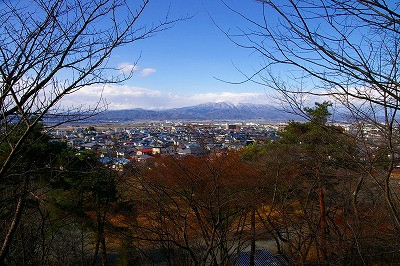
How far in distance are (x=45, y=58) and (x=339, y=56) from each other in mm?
2155

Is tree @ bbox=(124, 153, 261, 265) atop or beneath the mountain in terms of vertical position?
beneath

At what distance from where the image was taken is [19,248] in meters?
7.21

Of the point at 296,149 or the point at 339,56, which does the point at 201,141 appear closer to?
the point at 339,56

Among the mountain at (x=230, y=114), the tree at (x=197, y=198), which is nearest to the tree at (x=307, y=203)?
the tree at (x=197, y=198)

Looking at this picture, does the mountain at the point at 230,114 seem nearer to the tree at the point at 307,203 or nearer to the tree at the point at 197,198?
the tree at the point at 197,198

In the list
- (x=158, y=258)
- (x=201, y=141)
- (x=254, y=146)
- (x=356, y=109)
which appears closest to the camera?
(x=356, y=109)

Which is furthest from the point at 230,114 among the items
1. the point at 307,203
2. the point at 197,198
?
the point at 197,198

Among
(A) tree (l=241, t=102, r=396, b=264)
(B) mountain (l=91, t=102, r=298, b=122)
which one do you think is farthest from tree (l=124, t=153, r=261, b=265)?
(B) mountain (l=91, t=102, r=298, b=122)

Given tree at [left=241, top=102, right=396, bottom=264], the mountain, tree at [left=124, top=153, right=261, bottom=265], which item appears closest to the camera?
the mountain

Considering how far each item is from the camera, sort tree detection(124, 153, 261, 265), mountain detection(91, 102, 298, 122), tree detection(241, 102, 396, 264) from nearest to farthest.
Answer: mountain detection(91, 102, 298, 122) → tree detection(124, 153, 261, 265) → tree detection(241, 102, 396, 264)

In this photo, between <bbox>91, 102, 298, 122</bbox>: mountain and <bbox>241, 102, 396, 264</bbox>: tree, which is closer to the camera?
<bbox>91, 102, 298, 122</bbox>: mountain

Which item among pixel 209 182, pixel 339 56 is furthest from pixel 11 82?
pixel 209 182

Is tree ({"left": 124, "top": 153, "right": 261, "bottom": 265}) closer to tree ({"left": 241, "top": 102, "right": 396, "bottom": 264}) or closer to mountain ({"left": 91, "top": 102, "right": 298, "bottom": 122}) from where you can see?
tree ({"left": 241, "top": 102, "right": 396, "bottom": 264})

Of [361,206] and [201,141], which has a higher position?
[201,141]
